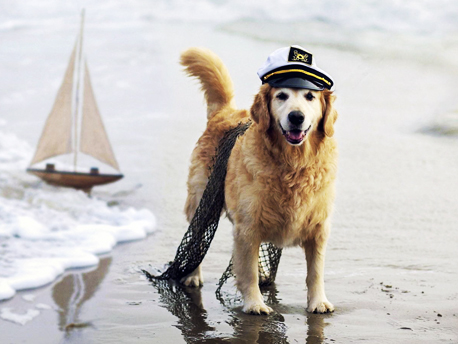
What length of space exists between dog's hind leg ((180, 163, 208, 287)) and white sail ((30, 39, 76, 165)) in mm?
5399

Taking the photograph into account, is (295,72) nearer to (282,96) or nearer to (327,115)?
(282,96)

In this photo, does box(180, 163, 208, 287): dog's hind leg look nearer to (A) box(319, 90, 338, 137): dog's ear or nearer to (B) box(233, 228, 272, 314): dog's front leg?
(B) box(233, 228, 272, 314): dog's front leg

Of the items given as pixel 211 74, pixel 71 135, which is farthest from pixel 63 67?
pixel 211 74

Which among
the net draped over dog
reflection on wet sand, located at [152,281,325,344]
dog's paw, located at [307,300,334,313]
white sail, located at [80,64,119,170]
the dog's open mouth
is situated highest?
white sail, located at [80,64,119,170]

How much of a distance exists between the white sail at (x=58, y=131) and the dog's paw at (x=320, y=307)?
680cm

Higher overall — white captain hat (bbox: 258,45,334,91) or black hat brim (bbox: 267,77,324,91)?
white captain hat (bbox: 258,45,334,91)

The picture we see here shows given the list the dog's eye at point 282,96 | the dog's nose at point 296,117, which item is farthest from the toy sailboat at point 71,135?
the dog's nose at point 296,117

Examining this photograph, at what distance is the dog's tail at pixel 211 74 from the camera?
491 centimetres

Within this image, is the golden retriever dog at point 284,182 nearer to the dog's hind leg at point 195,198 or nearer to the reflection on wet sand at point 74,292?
the dog's hind leg at point 195,198

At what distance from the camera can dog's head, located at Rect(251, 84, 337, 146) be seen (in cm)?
359

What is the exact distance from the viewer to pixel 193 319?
3.83 metres

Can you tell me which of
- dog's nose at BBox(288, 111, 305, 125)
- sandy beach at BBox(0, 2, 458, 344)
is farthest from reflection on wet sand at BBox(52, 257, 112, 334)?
dog's nose at BBox(288, 111, 305, 125)

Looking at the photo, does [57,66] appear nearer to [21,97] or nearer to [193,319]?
[21,97]

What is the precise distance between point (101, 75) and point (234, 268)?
33.4ft
